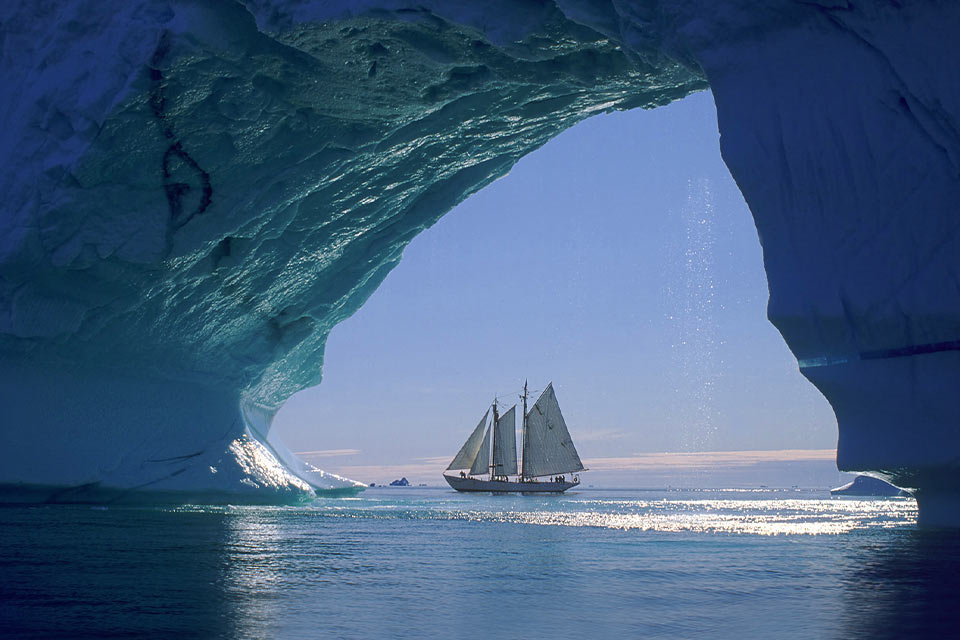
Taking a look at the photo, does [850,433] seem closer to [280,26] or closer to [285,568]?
[285,568]

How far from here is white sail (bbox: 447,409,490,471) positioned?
63094mm

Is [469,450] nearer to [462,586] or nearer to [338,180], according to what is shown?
[338,180]

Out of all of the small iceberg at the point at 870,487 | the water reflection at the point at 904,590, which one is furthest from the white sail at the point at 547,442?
the water reflection at the point at 904,590

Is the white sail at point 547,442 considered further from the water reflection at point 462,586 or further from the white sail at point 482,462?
the water reflection at point 462,586

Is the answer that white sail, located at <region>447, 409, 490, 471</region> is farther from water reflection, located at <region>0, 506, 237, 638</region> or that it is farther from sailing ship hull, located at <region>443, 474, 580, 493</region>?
water reflection, located at <region>0, 506, 237, 638</region>

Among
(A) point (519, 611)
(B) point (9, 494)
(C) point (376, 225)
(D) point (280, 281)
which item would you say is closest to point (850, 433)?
(A) point (519, 611)

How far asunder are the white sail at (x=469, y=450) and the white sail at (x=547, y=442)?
4.61m

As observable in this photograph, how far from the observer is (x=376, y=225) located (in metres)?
17.1

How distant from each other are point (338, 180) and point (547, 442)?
148 ft

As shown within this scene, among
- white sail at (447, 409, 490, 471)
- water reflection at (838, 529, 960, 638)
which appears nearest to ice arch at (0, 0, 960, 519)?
water reflection at (838, 529, 960, 638)

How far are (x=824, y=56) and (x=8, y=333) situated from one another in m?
14.9

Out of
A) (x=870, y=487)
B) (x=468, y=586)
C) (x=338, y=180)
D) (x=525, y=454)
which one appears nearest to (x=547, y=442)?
(x=525, y=454)

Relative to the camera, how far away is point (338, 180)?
15070mm

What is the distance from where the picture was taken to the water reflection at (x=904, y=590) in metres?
3.94
